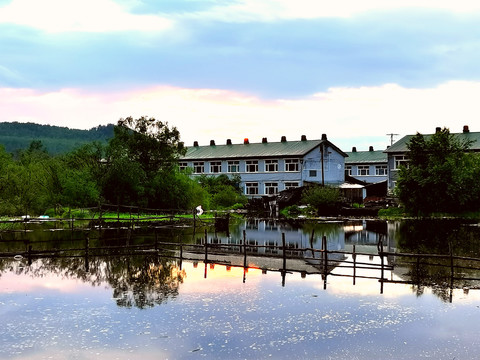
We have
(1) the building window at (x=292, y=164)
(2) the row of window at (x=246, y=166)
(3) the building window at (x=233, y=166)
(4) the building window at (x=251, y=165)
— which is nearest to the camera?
(1) the building window at (x=292, y=164)

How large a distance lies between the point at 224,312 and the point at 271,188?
6306 cm

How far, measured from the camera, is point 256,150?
8594cm

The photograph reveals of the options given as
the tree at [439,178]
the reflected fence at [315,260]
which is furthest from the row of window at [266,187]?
the reflected fence at [315,260]

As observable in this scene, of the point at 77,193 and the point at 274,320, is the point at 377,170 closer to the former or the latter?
the point at 77,193

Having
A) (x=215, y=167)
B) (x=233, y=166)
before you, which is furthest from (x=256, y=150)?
(x=215, y=167)

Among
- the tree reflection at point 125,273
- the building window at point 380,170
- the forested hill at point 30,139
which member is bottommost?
the tree reflection at point 125,273

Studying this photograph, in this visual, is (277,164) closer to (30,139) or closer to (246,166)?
(246,166)

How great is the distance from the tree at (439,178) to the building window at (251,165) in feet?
80.5

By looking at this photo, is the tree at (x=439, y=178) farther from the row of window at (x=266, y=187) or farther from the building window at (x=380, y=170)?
the building window at (x=380, y=170)

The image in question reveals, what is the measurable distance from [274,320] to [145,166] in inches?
2053

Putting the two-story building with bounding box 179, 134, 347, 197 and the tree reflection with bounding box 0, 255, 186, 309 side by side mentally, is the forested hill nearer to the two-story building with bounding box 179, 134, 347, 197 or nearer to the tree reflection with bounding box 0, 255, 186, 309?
the two-story building with bounding box 179, 134, 347, 197

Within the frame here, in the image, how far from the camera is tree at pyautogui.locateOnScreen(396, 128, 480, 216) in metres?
60.3

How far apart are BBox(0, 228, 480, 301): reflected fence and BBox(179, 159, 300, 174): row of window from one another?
142ft

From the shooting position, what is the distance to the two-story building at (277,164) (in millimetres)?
79875
